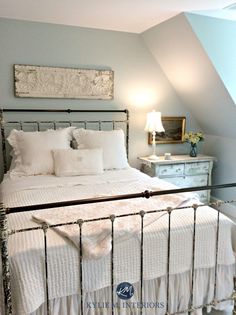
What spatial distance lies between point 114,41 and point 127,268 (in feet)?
9.25

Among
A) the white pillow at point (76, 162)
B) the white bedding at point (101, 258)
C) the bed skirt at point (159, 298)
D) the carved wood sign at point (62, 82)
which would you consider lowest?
the bed skirt at point (159, 298)

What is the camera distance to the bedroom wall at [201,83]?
3.09 metres

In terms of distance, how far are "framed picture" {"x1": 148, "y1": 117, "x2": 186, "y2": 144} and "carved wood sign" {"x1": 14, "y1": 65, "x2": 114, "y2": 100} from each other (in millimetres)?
865

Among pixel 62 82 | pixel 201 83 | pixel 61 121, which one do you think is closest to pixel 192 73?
pixel 201 83

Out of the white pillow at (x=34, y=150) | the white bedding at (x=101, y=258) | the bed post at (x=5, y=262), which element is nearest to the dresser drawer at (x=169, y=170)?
the white pillow at (x=34, y=150)

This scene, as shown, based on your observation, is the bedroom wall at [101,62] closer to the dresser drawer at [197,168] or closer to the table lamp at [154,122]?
the table lamp at [154,122]

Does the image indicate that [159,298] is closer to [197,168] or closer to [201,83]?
A: [197,168]

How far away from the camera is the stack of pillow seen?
9.51 feet

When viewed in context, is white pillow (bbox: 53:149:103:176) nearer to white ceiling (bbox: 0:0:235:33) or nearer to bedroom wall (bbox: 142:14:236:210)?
white ceiling (bbox: 0:0:235:33)

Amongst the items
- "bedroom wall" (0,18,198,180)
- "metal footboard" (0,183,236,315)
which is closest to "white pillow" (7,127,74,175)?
"bedroom wall" (0,18,198,180)

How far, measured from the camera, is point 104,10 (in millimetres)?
2807

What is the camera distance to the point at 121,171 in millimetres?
3127

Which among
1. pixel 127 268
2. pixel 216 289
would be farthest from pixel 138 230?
pixel 216 289
